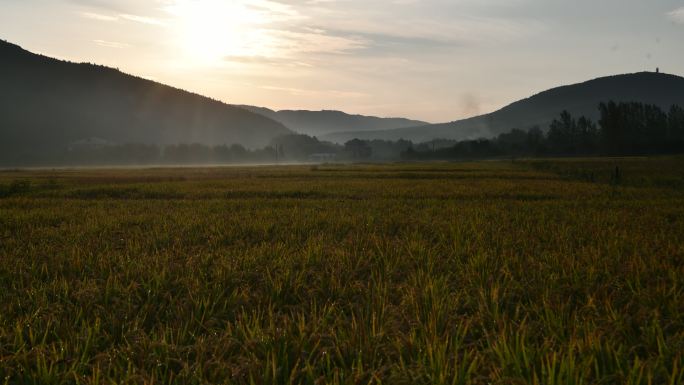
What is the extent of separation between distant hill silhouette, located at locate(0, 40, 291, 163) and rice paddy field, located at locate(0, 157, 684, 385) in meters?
168

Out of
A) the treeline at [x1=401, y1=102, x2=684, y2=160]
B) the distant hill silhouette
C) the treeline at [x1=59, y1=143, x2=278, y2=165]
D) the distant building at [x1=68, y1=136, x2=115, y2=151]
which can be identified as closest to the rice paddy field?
the treeline at [x1=401, y1=102, x2=684, y2=160]

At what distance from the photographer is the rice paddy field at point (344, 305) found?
8.77ft

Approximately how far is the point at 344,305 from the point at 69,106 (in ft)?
679

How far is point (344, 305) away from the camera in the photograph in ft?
13.6

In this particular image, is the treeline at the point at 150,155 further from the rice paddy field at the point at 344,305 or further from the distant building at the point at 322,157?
the rice paddy field at the point at 344,305

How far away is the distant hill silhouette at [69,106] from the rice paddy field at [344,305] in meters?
168

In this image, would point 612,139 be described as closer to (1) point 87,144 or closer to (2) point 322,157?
(2) point 322,157

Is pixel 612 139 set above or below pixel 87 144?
below

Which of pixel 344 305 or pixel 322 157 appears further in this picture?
pixel 322 157

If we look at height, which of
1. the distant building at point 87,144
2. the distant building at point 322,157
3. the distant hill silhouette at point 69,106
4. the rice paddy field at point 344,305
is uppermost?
the distant hill silhouette at point 69,106

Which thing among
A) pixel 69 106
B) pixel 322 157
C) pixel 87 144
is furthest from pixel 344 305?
pixel 69 106

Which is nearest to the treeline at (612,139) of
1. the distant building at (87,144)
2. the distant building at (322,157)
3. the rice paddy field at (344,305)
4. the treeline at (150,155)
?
the distant building at (322,157)

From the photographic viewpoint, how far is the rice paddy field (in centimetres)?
267

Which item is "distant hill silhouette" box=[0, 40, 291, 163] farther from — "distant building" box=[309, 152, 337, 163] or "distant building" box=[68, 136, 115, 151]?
"distant building" box=[309, 152, 337, 163]
